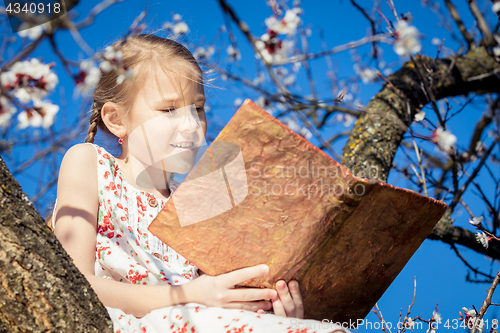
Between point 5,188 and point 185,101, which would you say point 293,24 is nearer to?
point 185,101

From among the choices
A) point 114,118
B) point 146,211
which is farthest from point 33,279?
point 114,118

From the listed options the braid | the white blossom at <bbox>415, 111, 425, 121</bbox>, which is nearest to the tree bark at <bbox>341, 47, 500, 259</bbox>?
the white blossom at <bbox>415, 111, 425, 121</bbox>

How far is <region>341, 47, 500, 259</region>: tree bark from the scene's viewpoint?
5.34ft

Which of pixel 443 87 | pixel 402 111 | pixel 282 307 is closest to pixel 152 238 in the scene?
pixel 282 307

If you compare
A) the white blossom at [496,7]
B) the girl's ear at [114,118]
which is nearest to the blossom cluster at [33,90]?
the girl's ear at [114,118]

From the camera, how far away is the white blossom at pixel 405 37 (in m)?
1.82

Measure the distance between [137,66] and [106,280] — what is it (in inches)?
24.6

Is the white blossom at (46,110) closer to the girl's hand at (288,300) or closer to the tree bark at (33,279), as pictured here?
the tree bark at (33,279)

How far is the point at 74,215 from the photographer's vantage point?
0.92 m

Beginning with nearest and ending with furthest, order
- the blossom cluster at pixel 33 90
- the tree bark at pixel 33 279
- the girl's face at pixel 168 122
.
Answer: the tree bark at pixel 33 279
the girl's face at pixel 168 122
the blossom cluster at pixel 33 90

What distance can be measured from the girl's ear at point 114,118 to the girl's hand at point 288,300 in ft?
2.16

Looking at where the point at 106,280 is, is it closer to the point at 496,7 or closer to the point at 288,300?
the point at 288,300

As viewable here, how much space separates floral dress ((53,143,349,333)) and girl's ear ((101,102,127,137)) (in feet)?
0.26

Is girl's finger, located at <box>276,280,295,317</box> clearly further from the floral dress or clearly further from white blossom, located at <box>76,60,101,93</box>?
white blossom, located at <box>76,60,101,93</box>
